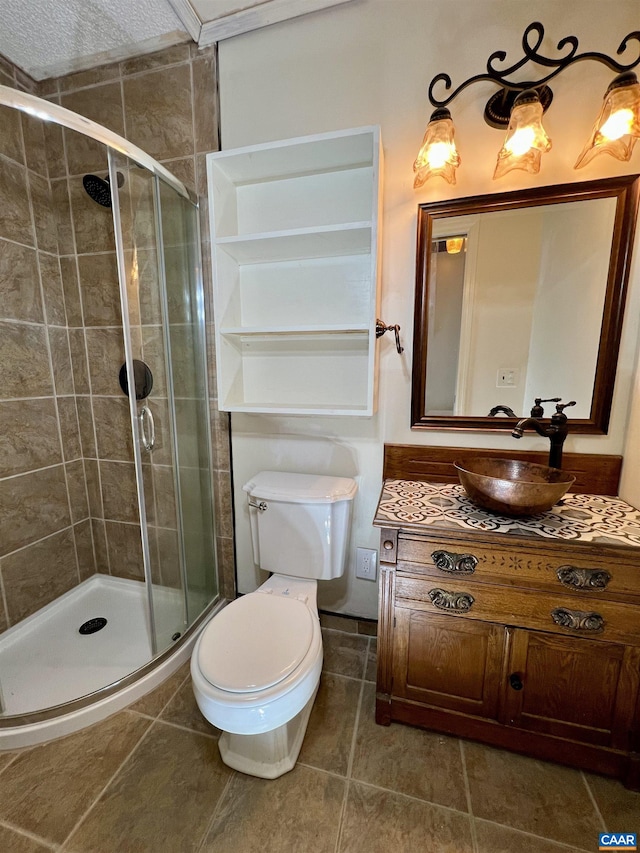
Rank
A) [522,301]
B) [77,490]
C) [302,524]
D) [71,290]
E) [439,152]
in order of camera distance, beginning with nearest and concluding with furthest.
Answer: [439,152] → [522,301] → [302,524] → [71,290] → [77,490]

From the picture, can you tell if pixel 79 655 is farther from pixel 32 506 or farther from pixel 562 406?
pixel 562 406

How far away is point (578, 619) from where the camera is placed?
95 centimetres

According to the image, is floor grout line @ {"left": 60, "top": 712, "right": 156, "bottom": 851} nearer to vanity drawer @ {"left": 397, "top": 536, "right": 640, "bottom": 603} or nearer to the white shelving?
vanity drawer @ {"left": 397, "top": 536, "right": 640, "bottom": 603}

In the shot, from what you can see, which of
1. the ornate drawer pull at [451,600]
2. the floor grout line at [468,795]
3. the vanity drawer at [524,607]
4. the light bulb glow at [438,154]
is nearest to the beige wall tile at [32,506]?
the vanity drawer at [524,607]

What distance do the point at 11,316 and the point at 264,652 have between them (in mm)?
1714

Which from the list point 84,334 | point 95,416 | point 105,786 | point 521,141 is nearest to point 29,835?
point 105,786

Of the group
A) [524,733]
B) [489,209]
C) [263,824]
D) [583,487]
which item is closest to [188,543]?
[263,824]

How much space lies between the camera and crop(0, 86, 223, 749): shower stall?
1345 millimetres

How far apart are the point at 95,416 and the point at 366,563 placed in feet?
5.09

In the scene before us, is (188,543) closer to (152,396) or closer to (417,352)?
(152,396)

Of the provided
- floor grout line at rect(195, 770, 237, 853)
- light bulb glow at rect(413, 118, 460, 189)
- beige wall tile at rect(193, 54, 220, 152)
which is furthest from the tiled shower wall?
light bulb glow at rect(413, 118, 460, 189)

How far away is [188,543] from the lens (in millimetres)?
1562

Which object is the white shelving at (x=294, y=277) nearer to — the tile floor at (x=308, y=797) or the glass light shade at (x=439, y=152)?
the glass light shade at (x=439, y=152)

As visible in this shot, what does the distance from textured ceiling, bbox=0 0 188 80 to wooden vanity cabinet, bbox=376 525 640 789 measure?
209cm
